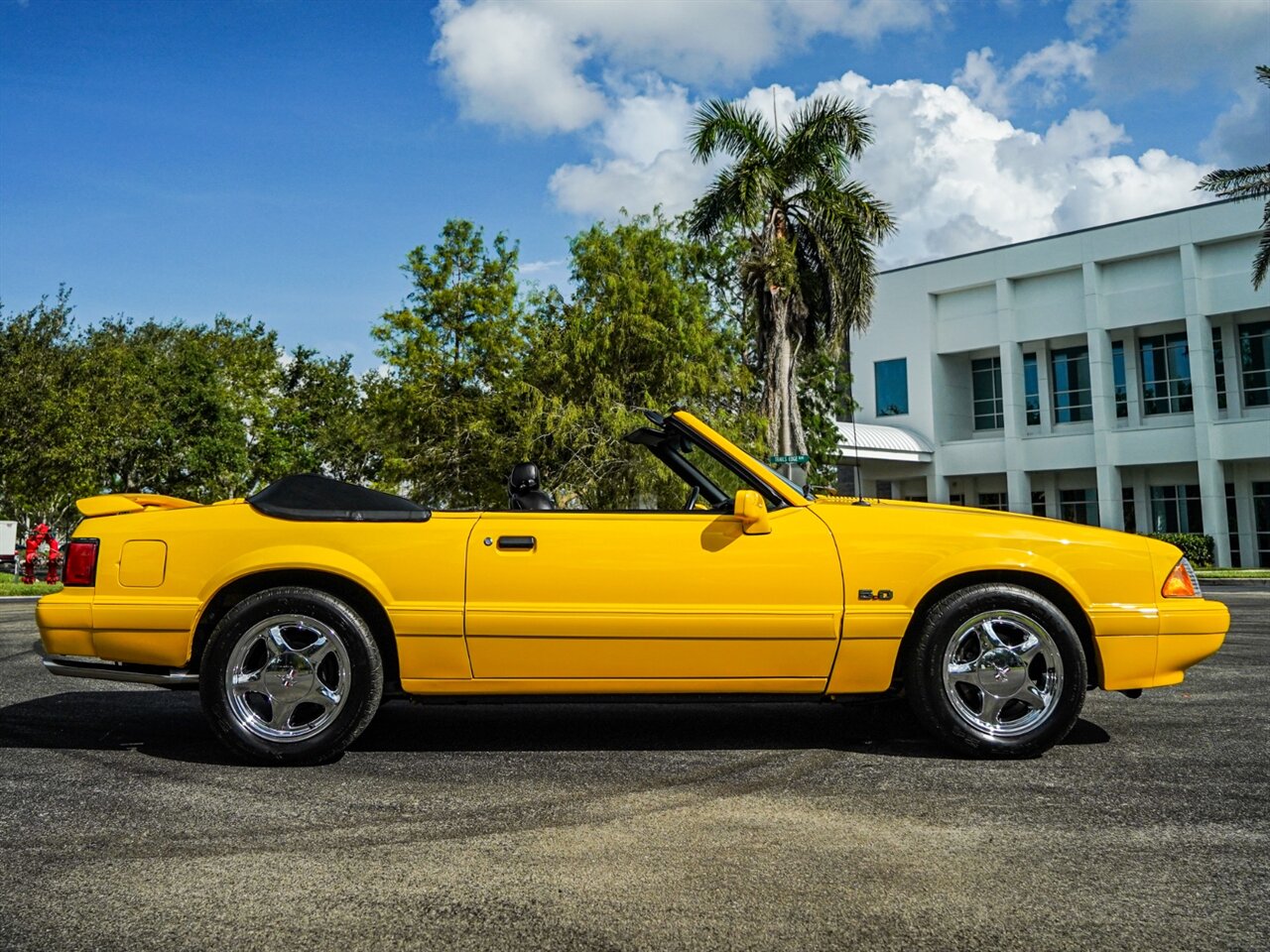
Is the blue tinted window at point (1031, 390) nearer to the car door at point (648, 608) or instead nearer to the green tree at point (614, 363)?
the green tree at point (614, 363)

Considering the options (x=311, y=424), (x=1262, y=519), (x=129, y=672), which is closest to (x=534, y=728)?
(x=129, y=672)

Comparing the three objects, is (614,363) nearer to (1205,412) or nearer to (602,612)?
(602,612)

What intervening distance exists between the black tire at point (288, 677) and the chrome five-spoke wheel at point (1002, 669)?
255cm

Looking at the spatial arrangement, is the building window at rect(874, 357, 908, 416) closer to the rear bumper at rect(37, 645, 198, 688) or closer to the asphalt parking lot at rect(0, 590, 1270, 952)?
the asphalt parking lot at rect(0, 590, 1270, 952)

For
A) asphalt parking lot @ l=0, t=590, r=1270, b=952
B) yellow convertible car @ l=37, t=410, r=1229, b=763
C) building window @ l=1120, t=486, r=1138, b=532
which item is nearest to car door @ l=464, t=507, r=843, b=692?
yellow convertible car @ l=37, t=410, r=1229, b=763

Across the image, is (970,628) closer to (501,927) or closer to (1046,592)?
(1046,592)

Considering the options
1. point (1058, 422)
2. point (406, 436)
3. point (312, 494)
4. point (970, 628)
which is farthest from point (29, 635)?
point (1058, 422)

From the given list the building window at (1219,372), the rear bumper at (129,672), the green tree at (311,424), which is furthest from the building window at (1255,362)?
the rear bumper at (129,672)

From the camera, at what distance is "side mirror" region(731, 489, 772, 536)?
4699 mm

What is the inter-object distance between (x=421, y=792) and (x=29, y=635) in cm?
864

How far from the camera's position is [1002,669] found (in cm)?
473

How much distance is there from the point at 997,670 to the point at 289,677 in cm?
310

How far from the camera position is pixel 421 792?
419 cm

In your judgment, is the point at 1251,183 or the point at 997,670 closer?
the point at 997,670
